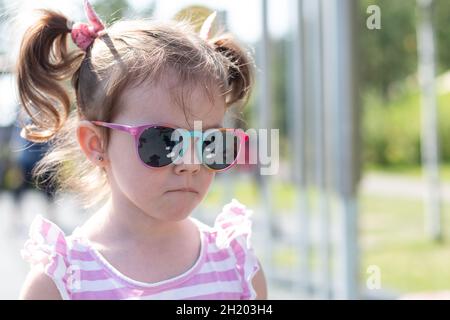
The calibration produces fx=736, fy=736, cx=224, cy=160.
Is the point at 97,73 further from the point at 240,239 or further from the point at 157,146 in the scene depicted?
the point at 240,239

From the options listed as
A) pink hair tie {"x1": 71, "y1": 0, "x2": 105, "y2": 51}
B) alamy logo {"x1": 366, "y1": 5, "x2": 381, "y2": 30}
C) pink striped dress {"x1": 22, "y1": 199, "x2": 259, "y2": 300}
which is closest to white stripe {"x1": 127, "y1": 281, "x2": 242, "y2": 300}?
pink striped dress {"x1": 22, "y1": 199, "x2": 259, "y2": 300}

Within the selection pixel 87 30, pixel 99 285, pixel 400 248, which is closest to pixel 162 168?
pixel 99 285

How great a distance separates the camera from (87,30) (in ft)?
5.84

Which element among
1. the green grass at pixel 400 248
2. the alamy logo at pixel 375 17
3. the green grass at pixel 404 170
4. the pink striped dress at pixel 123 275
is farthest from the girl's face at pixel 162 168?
the green grass at pixel 404 170

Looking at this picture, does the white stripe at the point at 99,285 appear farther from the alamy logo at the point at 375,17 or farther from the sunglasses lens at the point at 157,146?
the alamy logo at the point at 375,17

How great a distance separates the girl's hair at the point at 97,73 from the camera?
5.54 ft

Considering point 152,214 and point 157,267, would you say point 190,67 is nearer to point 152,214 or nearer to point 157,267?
point 152,214

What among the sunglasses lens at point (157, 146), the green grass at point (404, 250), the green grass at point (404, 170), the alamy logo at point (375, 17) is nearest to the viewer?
the sunglasses lens at point (157, 146)

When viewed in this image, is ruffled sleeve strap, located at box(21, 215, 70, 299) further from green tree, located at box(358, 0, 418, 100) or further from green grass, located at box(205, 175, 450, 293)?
green tree, located at box(358, 0, 418, 100)

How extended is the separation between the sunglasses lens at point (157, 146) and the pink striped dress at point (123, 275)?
0.88 feet
